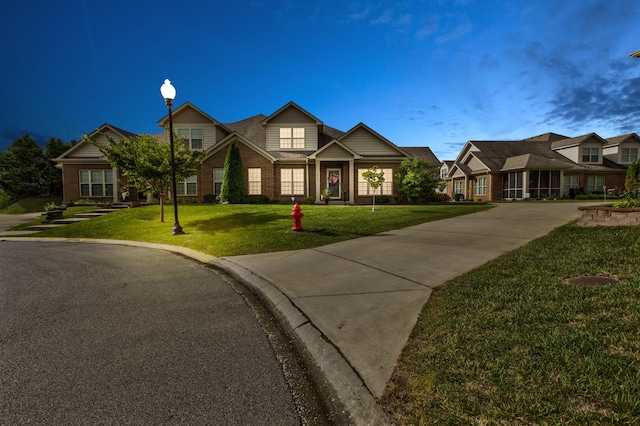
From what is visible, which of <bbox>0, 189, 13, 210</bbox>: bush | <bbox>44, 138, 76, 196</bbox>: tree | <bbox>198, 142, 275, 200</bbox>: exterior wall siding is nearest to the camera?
<bbox>198, 142, 275, 200</bbox>: exterior wall siding

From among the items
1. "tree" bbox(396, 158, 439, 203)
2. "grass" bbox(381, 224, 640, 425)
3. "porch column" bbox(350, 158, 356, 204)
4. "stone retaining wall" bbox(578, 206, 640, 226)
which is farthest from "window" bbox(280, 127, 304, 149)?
"grass" bbox(381, 224, 640, 425)

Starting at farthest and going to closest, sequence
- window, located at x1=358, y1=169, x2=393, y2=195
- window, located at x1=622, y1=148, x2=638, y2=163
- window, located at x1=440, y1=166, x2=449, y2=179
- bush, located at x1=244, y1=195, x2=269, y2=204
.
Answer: window, located at x1=440, y1=166, x2=449, y2=179, window, located at x1=622, y1=148, x2=638, y2=163, window, located at x1=358, y1=169, x2=393, y2=195, bush, located at x1=244, y1=195, x2=269, y2=204

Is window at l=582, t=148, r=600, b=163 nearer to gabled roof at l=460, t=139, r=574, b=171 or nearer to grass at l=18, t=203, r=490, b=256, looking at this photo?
gabled roof at l=460, t=139, r=574, b=171

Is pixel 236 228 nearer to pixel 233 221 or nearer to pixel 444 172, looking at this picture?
pixel 233 221

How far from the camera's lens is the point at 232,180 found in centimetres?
2055

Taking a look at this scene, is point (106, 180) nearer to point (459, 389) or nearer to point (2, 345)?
point (2, 345)

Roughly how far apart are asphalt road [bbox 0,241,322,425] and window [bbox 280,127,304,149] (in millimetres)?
19504

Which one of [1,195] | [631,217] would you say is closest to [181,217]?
[631,217]

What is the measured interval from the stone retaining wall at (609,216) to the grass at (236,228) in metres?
5.10

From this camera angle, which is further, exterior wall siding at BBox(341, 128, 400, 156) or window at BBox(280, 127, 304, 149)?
window at BBox(280, 127, 304, 149)

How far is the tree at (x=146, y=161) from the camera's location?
1338 centimetres

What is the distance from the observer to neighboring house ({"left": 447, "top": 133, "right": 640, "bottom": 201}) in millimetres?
29500

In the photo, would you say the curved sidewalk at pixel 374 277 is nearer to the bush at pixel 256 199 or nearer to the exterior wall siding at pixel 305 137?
the bush at pixel 256 199

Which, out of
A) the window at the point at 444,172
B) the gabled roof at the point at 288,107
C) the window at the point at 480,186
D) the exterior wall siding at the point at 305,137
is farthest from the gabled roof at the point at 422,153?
the gabled roof at the point at 288,107
